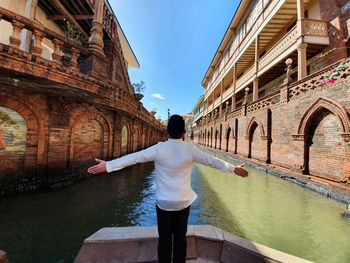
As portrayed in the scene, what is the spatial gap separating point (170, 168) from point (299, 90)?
1016 cm

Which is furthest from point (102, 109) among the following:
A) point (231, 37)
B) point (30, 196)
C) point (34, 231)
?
point (231, 37)

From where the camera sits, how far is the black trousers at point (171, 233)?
194 cm

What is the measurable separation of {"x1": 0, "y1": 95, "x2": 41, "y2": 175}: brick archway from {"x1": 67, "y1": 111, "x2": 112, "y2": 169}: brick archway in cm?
116

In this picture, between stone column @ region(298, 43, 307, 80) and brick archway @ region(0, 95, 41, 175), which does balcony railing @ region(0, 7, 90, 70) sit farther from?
stone column @ region(298, 43, 307, 80)

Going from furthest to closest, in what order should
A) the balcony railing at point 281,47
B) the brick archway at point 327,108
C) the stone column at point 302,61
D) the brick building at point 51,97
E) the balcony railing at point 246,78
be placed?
the balcony railing at point 246,78 → the balcony railing at point 281,47 → the stone column at point 302,61 → the brick archway at point 327,108 → the brick building at point 51,97

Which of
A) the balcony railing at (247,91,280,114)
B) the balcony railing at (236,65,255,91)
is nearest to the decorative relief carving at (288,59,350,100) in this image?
the balcony railing at (247,91,280,114)

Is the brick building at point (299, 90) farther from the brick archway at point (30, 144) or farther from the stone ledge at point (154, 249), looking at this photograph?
the brick archway at point (30, 144)

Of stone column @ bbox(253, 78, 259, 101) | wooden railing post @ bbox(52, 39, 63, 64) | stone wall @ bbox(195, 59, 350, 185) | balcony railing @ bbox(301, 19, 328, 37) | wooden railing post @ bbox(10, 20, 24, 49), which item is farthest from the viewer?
stone column @ bbox(253, 78, 259, 101)

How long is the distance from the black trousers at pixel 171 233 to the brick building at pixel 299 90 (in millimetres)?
7362

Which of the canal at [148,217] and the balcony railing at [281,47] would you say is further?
the balcony railing at [281,47]

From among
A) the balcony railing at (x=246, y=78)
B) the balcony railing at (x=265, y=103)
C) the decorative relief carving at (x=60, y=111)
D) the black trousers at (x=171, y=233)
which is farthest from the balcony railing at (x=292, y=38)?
the black trousers at (x=171, y=233)

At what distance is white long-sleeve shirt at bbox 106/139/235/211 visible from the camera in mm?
1924

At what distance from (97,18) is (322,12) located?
1263 centimetres

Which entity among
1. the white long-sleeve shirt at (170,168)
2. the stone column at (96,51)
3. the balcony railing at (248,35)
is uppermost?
the balcony railing at (248,35)
